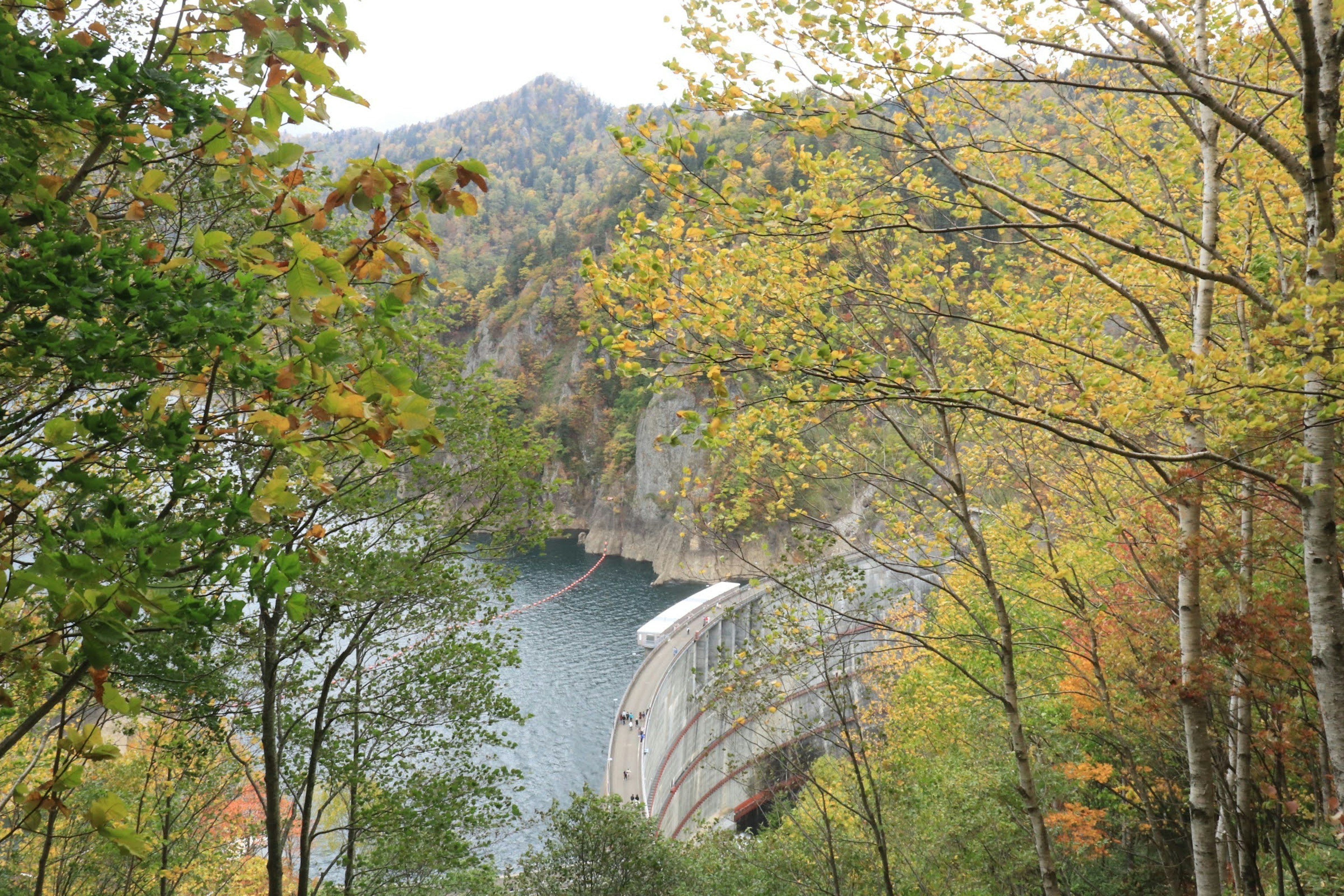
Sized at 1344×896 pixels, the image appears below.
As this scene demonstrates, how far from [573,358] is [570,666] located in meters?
35.4

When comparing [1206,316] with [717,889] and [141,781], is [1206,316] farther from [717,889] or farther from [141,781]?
[141,781]

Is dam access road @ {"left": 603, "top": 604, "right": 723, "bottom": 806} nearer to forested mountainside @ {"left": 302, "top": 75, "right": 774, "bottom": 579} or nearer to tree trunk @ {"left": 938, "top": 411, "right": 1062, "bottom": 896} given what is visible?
forested mountainside @ {"left": 302, "top": 75, "right": 774, "bottom": 579}

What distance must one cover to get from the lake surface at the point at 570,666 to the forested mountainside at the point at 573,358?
3458 mm

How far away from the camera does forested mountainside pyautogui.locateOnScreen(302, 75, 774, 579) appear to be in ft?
172

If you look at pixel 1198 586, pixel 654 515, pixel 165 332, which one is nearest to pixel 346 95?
pixel 165 332

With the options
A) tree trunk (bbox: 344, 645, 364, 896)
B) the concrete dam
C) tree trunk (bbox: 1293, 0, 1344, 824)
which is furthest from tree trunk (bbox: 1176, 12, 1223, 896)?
the concrete dam

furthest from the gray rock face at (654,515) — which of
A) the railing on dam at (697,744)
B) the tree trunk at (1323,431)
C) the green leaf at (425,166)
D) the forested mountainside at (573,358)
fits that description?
the green leaf at (425,166)

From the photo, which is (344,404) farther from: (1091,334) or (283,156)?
(1091,334)

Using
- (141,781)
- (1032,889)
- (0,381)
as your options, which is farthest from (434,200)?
(141,781)

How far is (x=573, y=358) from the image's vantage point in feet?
214

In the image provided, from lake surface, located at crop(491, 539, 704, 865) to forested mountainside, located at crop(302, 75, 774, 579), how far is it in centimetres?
346

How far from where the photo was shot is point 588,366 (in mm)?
→ 60344

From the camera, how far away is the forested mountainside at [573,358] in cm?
5253

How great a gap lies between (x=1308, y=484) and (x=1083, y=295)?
3475 millimetres
